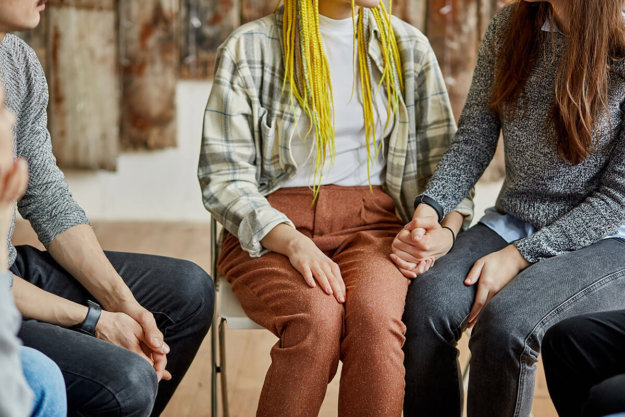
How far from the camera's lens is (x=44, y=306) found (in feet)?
4.34

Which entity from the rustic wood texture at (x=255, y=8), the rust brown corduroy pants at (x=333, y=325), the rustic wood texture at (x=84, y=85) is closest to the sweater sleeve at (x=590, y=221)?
the rust brown corduroy pants at (x=333, y=325)

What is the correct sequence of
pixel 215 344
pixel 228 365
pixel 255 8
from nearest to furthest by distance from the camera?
pixel 215 344
pixel 228 365
pixel 255 8

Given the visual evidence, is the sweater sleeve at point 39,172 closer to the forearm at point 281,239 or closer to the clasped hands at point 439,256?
the forearm at point 281,239

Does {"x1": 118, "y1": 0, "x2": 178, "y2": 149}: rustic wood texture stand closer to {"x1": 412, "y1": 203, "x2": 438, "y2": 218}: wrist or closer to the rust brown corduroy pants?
the rust brown corduroy pants

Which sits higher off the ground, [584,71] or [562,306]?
[584,71]

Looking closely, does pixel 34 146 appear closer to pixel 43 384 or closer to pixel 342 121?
pixel 43 384

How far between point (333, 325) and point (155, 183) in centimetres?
218

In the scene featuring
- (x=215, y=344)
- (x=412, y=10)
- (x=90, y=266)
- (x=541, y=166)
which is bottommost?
(x=215, y=344)

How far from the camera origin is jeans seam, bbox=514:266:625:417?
133 centimetres

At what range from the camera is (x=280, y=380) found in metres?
1.35

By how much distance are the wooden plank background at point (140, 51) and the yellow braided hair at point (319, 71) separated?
1564 millimetres

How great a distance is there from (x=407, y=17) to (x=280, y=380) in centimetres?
225

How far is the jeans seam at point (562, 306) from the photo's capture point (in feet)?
4.35

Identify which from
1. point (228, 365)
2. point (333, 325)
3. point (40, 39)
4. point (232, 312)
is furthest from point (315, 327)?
point (40, 39)
